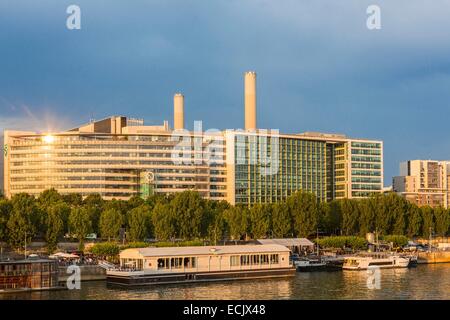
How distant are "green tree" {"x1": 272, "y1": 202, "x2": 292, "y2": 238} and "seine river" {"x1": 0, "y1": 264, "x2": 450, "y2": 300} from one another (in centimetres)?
2718

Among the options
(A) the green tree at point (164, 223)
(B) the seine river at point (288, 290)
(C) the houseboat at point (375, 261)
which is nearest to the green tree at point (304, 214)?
(C) the houseboat at point (375, 261)

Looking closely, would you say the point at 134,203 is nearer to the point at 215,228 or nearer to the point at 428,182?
the point at 215,228

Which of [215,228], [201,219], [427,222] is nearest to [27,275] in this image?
[201,219]

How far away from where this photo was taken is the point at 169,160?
124m

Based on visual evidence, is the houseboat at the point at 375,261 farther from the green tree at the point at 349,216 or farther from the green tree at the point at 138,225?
the green tree at the point at 138,225

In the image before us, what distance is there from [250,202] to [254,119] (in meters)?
14.9

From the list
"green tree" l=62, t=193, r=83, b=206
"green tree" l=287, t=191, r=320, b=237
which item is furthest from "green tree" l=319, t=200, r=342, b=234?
"green tree" l=62, t=193, r=83, b=206

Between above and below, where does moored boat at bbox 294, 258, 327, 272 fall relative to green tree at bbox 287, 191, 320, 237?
below

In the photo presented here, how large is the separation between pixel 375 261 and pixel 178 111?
69.4 meters

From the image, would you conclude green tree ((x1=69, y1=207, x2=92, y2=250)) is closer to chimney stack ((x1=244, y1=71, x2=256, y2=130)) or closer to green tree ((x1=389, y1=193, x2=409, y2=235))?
green tree ((x1=389, y1=193, x2=409, y2=235))

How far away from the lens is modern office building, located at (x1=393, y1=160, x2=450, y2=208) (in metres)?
173

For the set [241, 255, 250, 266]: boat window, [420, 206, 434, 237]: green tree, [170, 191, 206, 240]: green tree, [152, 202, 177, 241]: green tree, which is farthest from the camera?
[420, 206, 434, 237]: green tree

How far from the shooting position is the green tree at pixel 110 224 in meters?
79.0
